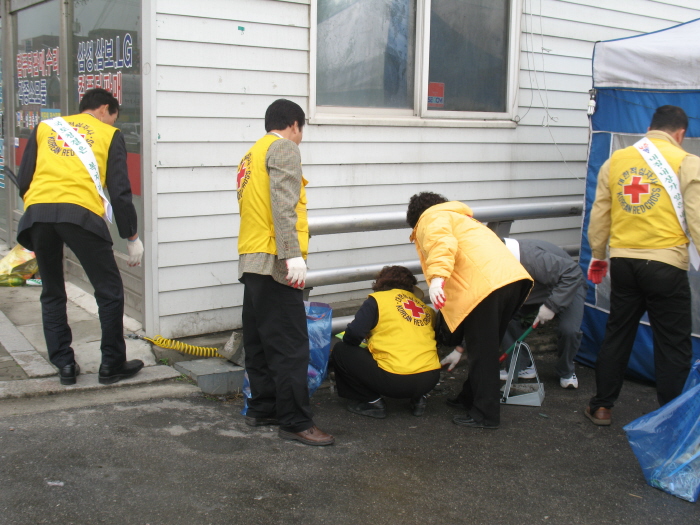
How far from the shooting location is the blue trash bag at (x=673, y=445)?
347 centimetres

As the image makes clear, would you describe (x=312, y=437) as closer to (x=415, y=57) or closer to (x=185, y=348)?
(x=185, y=348)

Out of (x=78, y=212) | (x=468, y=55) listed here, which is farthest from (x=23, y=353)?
(x=468, y=55)

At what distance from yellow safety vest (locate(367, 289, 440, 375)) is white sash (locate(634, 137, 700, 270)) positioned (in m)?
1.58

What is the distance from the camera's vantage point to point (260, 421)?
4277 mm

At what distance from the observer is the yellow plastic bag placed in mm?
6762

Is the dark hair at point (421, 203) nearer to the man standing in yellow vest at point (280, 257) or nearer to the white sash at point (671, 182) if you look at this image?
the man standing in yellow vest at point (280, 257)

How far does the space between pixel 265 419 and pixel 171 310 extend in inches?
56.0

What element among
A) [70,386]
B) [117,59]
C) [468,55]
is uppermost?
[468,55]

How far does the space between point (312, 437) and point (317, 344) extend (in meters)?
0.66

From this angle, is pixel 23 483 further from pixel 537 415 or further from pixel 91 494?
pixel 537 415

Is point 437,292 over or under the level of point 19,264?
over

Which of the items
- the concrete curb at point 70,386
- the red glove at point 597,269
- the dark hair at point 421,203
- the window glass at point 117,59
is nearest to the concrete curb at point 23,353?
the concrete curb at point 70,386

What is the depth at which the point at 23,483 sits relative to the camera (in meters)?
3.34

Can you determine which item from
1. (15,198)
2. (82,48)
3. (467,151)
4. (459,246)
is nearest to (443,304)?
(459,246)
